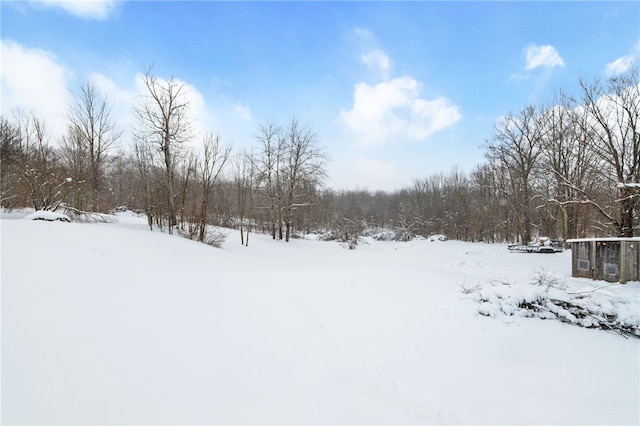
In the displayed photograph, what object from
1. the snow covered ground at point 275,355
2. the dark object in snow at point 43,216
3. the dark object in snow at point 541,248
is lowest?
the snow covered ground at point 275,355

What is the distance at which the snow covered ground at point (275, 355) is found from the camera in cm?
263

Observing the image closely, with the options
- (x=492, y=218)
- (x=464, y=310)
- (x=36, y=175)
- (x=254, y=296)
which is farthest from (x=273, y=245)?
(x=492, y=218)

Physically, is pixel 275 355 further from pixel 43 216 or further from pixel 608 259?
pixel 608 259

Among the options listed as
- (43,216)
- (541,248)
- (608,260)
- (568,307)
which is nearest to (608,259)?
(608,260)

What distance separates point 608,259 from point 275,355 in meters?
11.4

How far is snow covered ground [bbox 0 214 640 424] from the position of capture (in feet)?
8.63

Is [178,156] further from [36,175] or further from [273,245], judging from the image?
[273,245]

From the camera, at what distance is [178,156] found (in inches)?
650

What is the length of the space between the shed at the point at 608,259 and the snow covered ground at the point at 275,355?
15.7ft

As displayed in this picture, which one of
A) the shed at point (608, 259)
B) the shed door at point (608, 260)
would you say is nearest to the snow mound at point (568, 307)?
the shed at point (608, 259)

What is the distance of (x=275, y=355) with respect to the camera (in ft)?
12.5

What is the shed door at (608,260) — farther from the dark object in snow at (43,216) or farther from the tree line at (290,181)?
the dark object in snow at (43,216)

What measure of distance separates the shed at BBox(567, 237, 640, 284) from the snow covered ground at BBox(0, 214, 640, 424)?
4.78 metres

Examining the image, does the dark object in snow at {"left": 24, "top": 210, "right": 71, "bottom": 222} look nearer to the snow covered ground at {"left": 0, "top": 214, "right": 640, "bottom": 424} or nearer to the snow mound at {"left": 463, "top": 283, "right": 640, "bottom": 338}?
the snow covered ground at {"left": 0, "top": 214, "right": 640, "bottom": 424}
